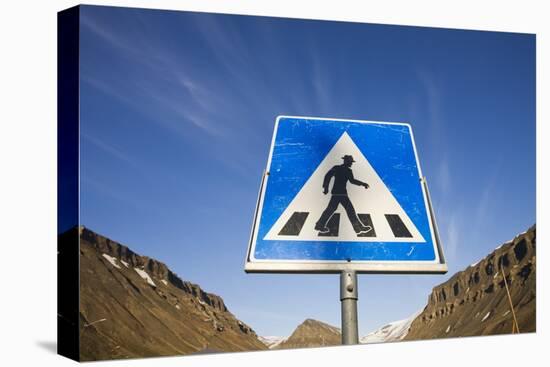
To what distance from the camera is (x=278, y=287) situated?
44.4 feet

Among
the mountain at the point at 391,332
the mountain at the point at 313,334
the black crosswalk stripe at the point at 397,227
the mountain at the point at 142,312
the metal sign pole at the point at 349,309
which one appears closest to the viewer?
the mountain at the point at 142,312

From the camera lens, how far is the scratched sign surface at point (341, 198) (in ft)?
43.1

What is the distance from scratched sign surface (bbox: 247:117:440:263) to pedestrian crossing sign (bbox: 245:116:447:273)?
1 cm

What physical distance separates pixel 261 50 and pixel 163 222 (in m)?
2.11

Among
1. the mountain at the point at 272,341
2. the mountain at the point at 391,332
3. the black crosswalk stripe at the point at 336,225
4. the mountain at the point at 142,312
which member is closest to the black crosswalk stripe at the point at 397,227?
the black crosswalk stripe at the point at 336,225

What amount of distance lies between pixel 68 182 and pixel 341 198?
9.33 ft

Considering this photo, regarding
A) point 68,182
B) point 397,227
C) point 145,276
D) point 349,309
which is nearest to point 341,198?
point 397,227

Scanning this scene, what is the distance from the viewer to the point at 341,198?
44.4 feet

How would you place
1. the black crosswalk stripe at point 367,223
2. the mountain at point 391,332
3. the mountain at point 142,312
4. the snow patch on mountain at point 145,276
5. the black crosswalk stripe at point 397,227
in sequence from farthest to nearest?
the mountain at point 391,332, the black crosswalk stripe at point 367,223, the black crosswalk stripe at point 397,227, the snow patch on mountain at point 145,276, the mountain at point 142,312

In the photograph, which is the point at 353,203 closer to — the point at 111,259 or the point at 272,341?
the point at 272,341

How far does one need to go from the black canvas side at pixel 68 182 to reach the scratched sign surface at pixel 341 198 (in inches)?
70.6

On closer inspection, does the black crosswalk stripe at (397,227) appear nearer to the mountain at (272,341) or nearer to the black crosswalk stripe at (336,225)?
the black crosswalk stripe at (336,225)

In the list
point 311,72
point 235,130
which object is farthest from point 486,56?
point 235,130

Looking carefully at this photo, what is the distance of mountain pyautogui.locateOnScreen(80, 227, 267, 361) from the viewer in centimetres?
1242
